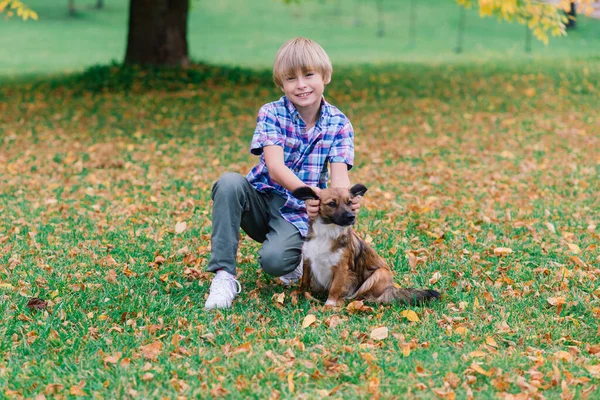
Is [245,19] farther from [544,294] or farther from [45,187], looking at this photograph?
[544,294]

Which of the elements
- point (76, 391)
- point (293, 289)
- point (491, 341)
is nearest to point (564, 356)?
point (491, 341)

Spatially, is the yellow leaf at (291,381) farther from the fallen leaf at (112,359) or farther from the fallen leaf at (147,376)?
the fallen leaf at (112,359)

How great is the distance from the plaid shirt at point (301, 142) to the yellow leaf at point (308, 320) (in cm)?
67

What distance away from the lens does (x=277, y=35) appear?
36094 millimetres

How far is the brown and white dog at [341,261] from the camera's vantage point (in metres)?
4.17

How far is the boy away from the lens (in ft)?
14.6

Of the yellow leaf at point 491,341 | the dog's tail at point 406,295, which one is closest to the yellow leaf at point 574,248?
the dog's tail at point 406,295

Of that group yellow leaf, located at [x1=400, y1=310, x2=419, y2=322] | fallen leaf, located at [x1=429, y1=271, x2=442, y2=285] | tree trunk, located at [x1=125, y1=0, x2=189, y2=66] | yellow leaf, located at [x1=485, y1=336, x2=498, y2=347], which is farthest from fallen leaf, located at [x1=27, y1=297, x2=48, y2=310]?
tree trunk, located at [x1=125, y1=0, x2=189, y2=66]

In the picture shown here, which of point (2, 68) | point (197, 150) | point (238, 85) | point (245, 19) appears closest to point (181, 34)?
point (238, 85)

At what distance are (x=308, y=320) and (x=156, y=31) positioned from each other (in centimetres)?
1297

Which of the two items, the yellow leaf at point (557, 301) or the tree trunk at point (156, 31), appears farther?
the tree trunk at point (156, 31)

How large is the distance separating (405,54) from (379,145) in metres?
18.8

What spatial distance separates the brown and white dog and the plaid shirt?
344mm

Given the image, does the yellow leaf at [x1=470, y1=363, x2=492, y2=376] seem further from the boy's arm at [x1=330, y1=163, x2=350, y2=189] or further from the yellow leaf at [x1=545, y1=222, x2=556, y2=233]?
the yellow leaf at [x1=545, y1=222, x2=556, y2=233]
